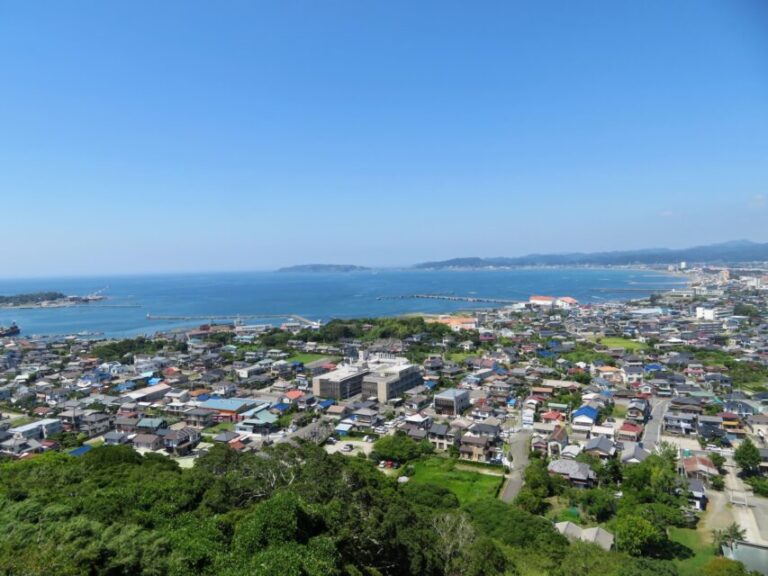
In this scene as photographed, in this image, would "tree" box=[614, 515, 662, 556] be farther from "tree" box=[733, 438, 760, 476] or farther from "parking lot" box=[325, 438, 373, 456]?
"parking lot" box=[325, 438, 373, 456]

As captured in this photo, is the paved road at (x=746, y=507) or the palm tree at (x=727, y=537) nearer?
the palm tree at (x=727, y=537)

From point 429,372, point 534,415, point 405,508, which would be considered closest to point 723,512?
point 534,415

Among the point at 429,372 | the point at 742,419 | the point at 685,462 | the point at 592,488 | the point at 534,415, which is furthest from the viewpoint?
Result: the point at 429,372

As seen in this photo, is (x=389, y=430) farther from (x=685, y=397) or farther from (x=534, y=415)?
(x=685, y=397)

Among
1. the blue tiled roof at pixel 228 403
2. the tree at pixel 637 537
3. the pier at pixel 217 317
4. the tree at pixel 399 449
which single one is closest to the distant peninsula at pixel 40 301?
the pier at pixel 217 317

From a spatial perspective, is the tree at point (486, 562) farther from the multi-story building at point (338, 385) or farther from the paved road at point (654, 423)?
the multi-story building at point (338, 385)

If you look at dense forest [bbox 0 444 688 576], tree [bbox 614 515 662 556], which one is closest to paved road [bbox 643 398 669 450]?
tree [bbox 614 515 662 556]
